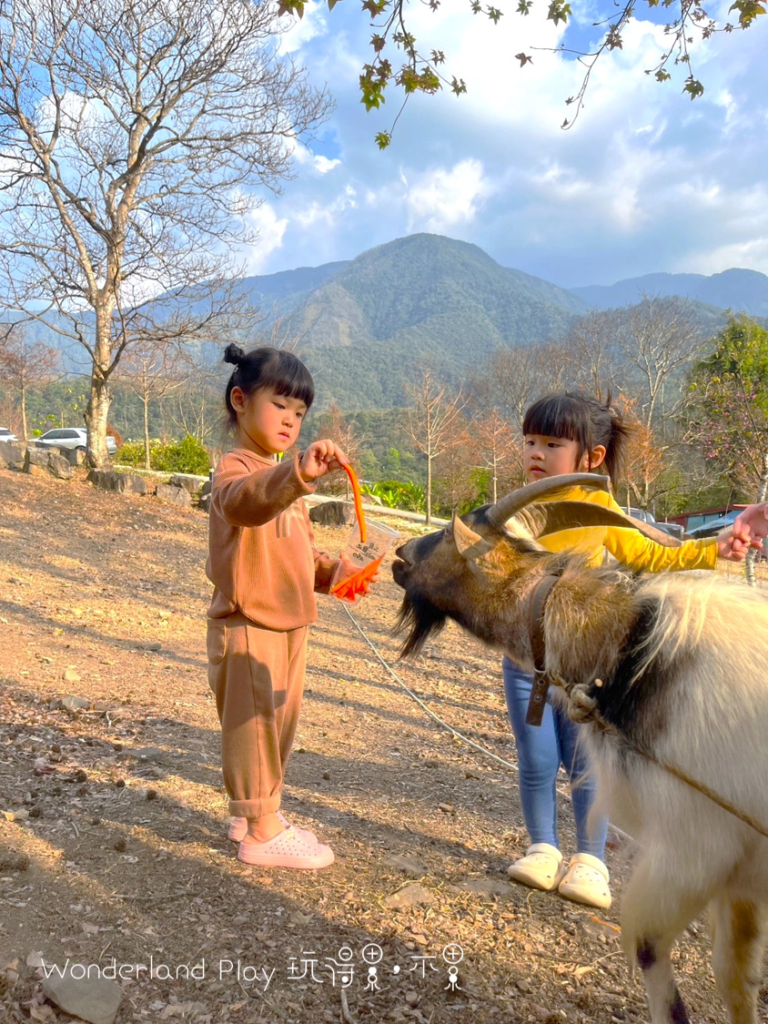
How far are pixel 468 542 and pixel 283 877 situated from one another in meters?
1.75

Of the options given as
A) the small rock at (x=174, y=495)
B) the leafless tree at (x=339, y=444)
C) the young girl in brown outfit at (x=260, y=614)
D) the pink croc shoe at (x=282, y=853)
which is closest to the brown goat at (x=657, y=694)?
the young girl in brown outfit at (x=260, y=614)

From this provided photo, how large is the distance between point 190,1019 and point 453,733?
386cm

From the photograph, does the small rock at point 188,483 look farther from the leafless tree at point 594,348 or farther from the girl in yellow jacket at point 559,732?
the leafless tree at point 594,348

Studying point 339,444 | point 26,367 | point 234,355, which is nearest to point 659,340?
point 339,444

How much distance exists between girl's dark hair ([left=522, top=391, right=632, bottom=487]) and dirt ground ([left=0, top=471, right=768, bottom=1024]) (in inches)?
80.7

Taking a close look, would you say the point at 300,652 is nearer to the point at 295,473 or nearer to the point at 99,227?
the point at 295,473

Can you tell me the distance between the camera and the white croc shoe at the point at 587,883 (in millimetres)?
3232

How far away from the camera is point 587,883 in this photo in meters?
3.25

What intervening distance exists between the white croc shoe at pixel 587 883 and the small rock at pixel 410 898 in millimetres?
608

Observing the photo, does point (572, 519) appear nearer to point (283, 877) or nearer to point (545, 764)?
point (545, 764)

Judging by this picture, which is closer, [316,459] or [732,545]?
[316,459]

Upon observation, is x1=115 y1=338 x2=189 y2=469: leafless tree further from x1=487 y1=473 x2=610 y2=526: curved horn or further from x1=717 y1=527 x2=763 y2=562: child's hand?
x1=717 y1=527 x2=763 y2=562: child's hand

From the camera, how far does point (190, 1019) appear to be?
239 centimetres

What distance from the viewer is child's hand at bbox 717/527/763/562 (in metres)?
2.82
